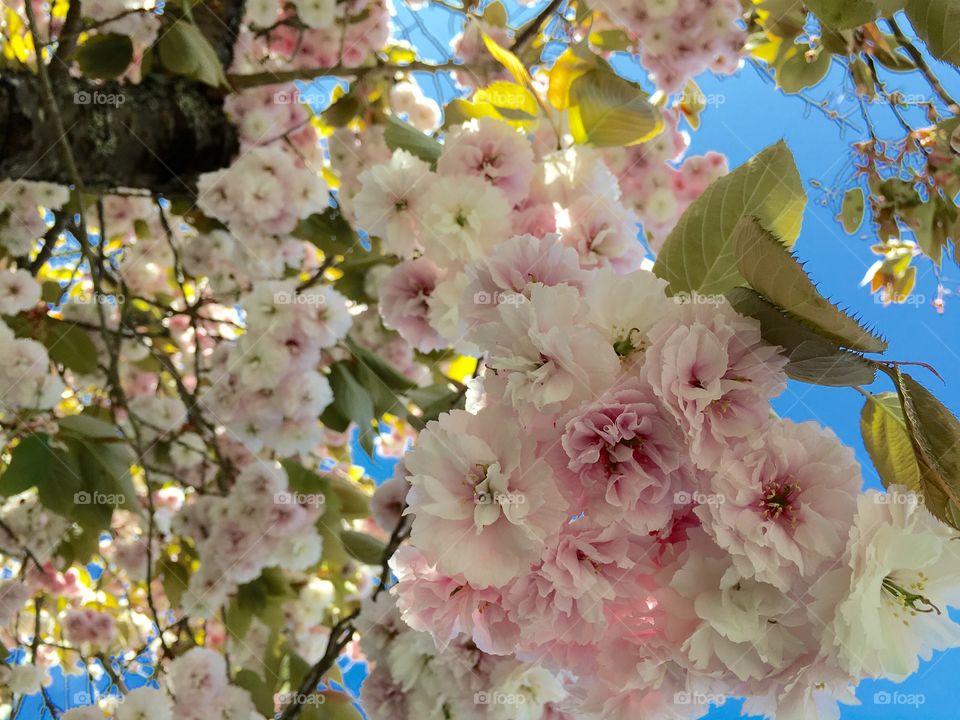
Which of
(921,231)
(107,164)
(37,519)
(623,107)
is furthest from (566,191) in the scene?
(37,519)

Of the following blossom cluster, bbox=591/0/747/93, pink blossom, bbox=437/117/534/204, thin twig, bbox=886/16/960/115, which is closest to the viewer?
thin twig, bbox=886/16/960/115

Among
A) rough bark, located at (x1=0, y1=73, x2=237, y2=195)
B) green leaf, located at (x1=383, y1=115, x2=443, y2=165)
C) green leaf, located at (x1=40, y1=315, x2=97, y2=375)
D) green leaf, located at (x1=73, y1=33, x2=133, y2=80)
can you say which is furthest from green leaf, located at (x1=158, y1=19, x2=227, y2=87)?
green leaf, located at (x1=40, y1=315, x2=97, y2=375)

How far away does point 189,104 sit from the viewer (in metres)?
1.59

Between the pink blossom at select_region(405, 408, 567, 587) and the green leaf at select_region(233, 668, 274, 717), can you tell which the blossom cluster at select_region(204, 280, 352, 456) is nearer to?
the green leaf at select_region(233, 668, 274, 717)

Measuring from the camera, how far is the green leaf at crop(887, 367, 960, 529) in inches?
16.5

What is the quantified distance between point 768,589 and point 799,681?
0.20ft

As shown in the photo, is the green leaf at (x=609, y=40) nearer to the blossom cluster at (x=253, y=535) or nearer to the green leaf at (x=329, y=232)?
the green leaf at (x=329, y=232)

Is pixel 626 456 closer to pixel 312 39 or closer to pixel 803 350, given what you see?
A: pixel 803 350

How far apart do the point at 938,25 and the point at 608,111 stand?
1.34 feet

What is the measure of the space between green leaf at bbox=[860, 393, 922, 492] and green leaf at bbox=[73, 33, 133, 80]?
1.35 m

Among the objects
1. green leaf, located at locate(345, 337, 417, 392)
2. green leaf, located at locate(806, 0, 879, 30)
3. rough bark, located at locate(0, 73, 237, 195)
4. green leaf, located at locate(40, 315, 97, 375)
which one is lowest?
green leaf, located at locate(40, 315, 97, 375)

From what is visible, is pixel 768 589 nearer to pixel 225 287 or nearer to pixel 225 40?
pixel 225 287

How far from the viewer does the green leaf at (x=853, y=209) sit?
942mm

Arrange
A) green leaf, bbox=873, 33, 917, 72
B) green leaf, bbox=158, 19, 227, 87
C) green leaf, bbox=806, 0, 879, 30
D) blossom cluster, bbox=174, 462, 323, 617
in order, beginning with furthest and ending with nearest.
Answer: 1. blossom cluster, bbox=174, 462, 323, 617
2. green leaf, bbox=158, 19, 227, 87
3. green leaf, bbox=873, 33, 917, 72
4. green leaf, bbox=806, 0, 879, 30
